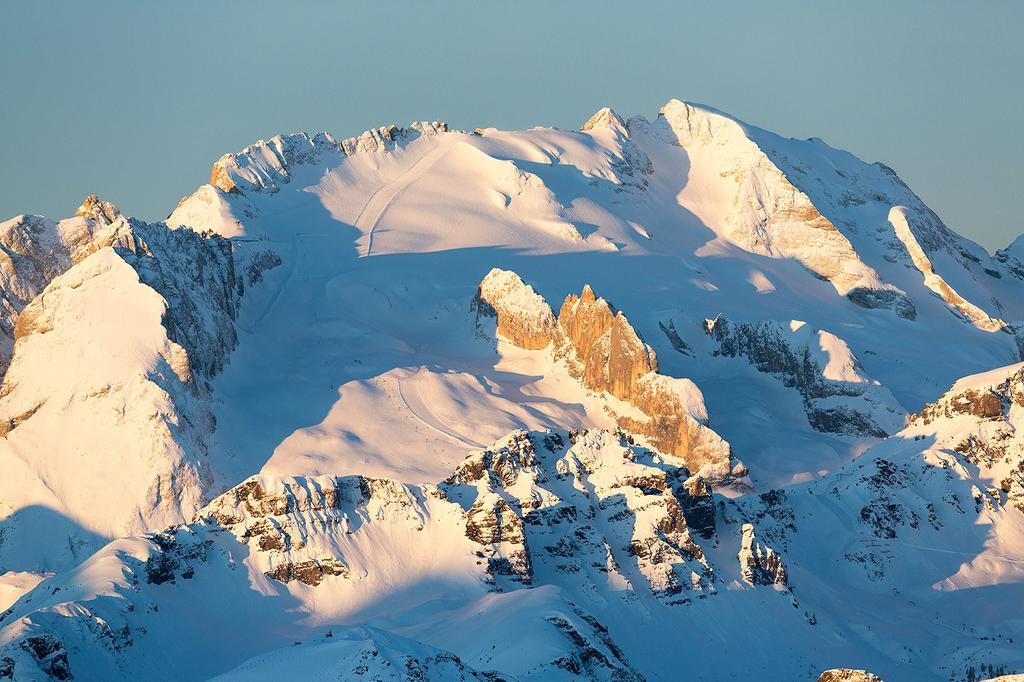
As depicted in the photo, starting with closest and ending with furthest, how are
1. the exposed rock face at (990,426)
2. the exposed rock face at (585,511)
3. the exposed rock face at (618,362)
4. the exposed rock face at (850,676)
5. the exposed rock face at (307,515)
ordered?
the exposed rock face at (850,676), the exposed rock face at (307,515), the exposed rock face at (585,511), the exposed rock face at (990,426), the exposed rock face at (618,362)

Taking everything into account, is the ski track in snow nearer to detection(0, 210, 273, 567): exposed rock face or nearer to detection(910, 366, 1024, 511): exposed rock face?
detection(0, 210, 273, 567): exposed rock face

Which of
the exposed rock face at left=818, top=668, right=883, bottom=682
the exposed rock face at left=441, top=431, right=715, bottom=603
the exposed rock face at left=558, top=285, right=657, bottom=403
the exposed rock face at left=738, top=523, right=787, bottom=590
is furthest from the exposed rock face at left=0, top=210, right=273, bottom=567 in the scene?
the exposed rock face at left=818, top=668, right=883, bottom=682

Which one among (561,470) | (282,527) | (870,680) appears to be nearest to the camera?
(870,680)

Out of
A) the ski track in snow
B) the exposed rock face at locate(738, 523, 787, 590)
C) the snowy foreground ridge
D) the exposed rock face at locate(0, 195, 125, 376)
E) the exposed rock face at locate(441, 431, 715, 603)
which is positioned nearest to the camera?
the snowy foreground ridge

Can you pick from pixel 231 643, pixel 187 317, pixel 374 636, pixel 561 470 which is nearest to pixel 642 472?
pixel 561 470

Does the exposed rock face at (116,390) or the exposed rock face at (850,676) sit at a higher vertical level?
the exposed rock face at (116,390)

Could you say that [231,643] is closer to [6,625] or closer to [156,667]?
[156,667]

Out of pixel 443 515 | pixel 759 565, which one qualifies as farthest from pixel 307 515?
pixel 759 565

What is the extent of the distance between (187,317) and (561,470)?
54.8 meters

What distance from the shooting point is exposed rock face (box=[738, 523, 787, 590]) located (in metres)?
141

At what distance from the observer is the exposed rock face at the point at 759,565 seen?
141 metres

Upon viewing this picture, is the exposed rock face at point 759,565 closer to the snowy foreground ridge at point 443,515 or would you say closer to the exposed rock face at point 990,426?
the snowy foreground ridge at point 443,515

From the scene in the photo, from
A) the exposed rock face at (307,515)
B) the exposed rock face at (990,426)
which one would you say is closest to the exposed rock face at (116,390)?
the exposed rock face at (307,515)

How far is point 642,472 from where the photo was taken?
14488 centimetres
